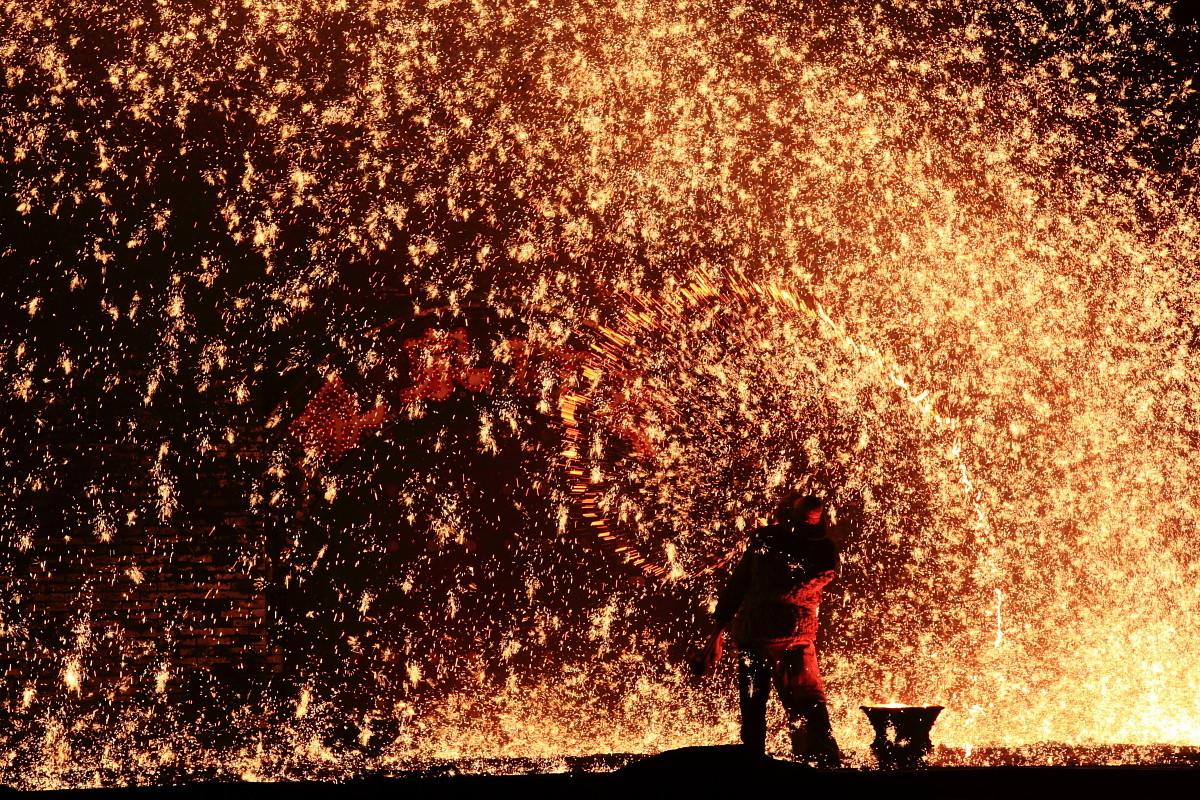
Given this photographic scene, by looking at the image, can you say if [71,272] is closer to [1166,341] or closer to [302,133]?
[302,133]

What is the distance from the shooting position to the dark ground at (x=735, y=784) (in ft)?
7.42

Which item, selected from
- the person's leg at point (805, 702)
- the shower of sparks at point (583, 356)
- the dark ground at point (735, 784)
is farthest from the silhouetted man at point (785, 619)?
the shower of sparks at point (583, 356)

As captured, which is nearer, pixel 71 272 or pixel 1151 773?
pixel 1151 773

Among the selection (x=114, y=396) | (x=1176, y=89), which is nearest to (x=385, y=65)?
(x=114, y=396)

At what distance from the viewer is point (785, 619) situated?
403 centimetres

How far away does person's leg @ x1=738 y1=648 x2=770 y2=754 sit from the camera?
13.4 feet

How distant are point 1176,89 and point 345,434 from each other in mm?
4875

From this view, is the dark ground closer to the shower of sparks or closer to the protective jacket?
the protective jacket

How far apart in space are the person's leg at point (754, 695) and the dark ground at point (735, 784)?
2.98 feet

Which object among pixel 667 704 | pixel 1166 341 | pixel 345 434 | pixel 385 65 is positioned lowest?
pixel 667 704

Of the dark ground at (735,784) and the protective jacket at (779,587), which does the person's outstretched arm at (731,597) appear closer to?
the protective jacket at (779,587)

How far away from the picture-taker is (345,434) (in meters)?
6.00

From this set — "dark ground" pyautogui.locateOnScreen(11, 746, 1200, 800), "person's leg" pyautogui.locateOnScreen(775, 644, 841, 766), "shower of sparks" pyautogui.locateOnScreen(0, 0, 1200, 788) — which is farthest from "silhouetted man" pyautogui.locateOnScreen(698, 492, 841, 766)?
"shower of sparks" pyautogui.locateOnScreen(0, 0, 1200, 788)

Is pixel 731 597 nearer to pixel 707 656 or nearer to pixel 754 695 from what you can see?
pixel 707 656
